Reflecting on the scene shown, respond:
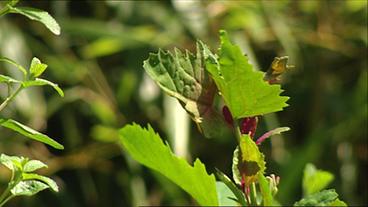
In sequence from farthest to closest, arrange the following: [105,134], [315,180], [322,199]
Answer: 1. [105,134]
2. [315,180]
3. [322,199]

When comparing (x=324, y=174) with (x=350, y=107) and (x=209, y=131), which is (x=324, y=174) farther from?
(x=350, y=107)

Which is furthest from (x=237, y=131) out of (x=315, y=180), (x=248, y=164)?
(x=315, y=180)

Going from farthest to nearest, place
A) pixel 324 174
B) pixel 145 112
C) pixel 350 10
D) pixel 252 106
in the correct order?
pixel 350 10, pixel 145 112, pixel 324 174, pixel 252 106

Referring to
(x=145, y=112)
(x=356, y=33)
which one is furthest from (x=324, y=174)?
(x=356, y=33)

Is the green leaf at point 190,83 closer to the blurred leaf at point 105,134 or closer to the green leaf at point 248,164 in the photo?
the green leaf at point 248,164

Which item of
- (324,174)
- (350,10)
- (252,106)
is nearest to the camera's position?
(252,106)

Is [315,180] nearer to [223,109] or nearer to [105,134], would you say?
[223,109]
